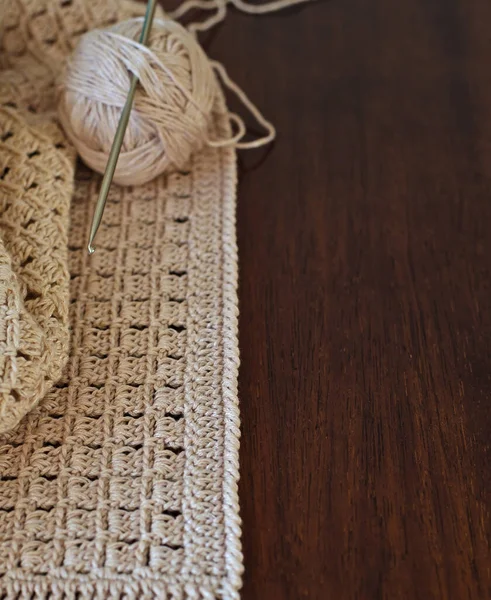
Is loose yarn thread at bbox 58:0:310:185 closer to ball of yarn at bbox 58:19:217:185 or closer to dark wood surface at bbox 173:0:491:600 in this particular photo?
ball of yarn at bbox 58:19:217:185

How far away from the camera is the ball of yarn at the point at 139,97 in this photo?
3.07ft

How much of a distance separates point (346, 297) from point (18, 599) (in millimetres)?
526

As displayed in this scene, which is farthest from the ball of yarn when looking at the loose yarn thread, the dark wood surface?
the dark wood surface

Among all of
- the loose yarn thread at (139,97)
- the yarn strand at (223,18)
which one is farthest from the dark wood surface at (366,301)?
the loose yarn thread at (139,97)

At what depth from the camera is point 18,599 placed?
2.36ft

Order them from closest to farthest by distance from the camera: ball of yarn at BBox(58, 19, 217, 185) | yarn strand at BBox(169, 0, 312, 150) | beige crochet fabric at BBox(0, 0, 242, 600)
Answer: beige crochet fabric at BBox(0, 0, 242, 600) < ball of yarn at BBox(58, 19, 217, 185) < yarn strand at BBox(169, 0, 312, 150)

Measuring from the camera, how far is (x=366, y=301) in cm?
94

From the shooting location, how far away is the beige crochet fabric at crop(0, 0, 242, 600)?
741 mm

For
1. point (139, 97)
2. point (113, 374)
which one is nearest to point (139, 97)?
point (139, 97)

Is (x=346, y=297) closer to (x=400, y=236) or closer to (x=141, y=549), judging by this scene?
(x=400, y=236)

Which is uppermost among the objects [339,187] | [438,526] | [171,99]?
[171,99]

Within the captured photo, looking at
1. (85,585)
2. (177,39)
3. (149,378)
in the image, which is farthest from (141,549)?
(177,39)

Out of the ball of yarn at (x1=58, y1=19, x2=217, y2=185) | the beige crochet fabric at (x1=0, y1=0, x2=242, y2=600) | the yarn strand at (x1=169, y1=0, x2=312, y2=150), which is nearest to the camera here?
the beige crochet fabric at (x1=0, y1=0, x2=242, y2=600)

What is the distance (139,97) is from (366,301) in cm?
40
